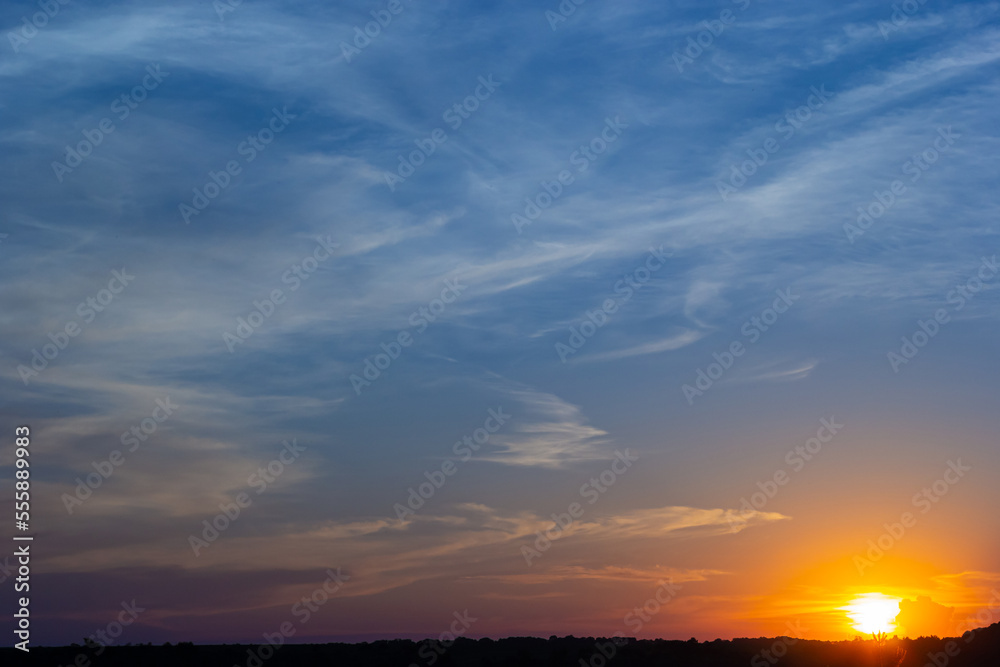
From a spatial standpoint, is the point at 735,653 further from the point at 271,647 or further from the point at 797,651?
the point at 271,647

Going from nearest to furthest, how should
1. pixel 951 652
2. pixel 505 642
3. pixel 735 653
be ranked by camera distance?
pixel 951 652, pixel 735 653, pixel 505 642

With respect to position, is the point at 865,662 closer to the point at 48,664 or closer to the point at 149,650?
the point at 149,650

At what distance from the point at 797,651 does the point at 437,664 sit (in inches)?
818

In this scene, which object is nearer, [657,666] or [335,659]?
[657,666]

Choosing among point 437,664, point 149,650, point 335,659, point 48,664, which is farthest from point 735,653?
point 48,664

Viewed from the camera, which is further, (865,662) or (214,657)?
(214,657)

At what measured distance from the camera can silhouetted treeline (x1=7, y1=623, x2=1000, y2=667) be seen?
57.1 m

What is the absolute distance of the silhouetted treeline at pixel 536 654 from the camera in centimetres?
5706

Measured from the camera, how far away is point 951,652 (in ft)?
179

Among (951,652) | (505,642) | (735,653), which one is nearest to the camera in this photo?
(951,652)

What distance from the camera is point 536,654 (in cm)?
6075

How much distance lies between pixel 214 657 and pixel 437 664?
13.9m

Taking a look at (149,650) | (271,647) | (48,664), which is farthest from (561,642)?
(48,664)

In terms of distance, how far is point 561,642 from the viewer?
62562mm
